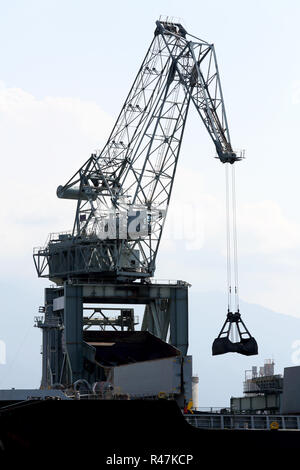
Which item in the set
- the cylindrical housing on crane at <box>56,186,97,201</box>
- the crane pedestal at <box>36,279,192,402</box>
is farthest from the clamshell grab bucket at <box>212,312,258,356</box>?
the cylindrical housing on crane at <box>56,186,97,201</box>

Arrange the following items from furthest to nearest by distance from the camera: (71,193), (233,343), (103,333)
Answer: (71,193)
(103,333)
(233,343)

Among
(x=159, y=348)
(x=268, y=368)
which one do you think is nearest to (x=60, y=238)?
(x=159, y=348)

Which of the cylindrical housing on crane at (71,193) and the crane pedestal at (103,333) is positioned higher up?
the cylindrical housing on crane at (71,193)

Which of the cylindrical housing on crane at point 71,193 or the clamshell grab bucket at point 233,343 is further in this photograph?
the cylindrical housing on crane at point 71,193

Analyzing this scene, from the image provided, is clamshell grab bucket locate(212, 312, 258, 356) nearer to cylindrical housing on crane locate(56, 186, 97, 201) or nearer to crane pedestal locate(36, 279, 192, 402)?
crane pedestal locate(36, 279, 192, 402)

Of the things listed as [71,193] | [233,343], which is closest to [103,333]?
[71,193]

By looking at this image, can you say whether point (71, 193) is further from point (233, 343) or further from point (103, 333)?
point (233, 343)

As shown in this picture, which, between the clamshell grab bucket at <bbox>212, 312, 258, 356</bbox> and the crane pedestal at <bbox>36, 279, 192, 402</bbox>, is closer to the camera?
the clamshell grab bucket at <bbox>212, 312, 258, 356</bbox>

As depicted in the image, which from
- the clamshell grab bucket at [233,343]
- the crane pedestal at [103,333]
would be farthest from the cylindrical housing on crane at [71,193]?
the clamshell grab bucket at [233,343]

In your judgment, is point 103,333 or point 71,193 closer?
point 103,333

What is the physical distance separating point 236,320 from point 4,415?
20.8 m

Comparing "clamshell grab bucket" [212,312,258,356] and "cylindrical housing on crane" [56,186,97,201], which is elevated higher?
"cylindrical housing on crane" [56,186,97,201]

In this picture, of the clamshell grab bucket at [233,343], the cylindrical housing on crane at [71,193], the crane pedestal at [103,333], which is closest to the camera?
the clamshell grab bucket at [233,343]

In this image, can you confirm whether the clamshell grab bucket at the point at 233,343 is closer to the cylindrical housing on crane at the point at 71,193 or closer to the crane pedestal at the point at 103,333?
the crane pedestal at the point at 103,333
